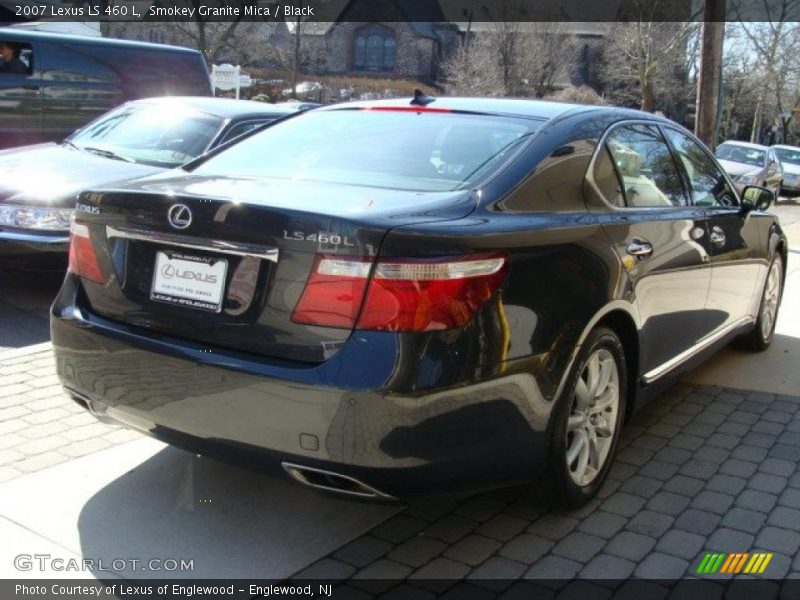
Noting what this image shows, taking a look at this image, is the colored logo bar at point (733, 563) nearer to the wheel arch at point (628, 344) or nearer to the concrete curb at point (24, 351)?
the wheel arch at point (628, 344)

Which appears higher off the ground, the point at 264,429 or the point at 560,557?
the point at 264,429

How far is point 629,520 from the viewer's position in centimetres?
353

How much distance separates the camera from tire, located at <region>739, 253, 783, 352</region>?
235 inches

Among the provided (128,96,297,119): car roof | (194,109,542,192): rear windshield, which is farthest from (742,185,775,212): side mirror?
(128,96,297,119): car roof

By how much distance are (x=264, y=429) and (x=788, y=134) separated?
71167 millimetres

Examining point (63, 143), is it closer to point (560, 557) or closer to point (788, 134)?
point (560, 557)

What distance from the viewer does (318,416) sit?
2.70 meters

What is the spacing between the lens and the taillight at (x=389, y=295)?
106 inches

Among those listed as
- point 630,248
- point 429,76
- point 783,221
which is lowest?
point 783,221

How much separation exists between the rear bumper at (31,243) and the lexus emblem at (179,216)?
3273 mm

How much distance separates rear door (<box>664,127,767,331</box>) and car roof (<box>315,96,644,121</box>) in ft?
2.19

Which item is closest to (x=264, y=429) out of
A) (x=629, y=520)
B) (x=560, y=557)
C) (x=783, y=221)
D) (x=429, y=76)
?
(x=560, y=557)

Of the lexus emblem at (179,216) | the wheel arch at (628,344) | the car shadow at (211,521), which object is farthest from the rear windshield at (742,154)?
the lexus emblem at (179,216)

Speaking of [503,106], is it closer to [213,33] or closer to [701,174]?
[701,174]
